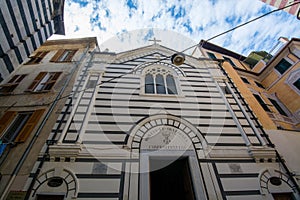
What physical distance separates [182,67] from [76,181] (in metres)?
7.44

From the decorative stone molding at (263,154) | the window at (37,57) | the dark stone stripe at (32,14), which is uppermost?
the window at (37,57)

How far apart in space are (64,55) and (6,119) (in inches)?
232

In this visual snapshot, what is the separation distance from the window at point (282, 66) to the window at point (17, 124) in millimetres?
16126

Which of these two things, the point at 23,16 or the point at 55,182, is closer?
the point at 55,182

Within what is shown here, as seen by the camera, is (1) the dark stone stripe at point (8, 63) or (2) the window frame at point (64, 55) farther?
(2) the window frame at point (64, 55)

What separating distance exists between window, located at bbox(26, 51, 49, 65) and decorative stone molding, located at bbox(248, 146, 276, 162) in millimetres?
12247

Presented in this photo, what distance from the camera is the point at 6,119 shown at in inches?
248

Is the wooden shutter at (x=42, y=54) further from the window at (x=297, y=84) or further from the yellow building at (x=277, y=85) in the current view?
the window at (x=297, y=84)

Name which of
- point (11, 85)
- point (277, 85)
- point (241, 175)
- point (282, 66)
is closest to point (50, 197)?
point (241, 175)

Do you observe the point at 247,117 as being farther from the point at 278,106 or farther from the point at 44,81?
the point at 44,81

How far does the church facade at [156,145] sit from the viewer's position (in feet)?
15.0

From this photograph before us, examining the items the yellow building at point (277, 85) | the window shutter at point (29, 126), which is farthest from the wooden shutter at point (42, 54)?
the yellow building at point (277, 85)

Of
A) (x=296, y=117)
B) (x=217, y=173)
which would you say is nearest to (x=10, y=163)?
(x=217, y=173)

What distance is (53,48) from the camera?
37.6 feet
